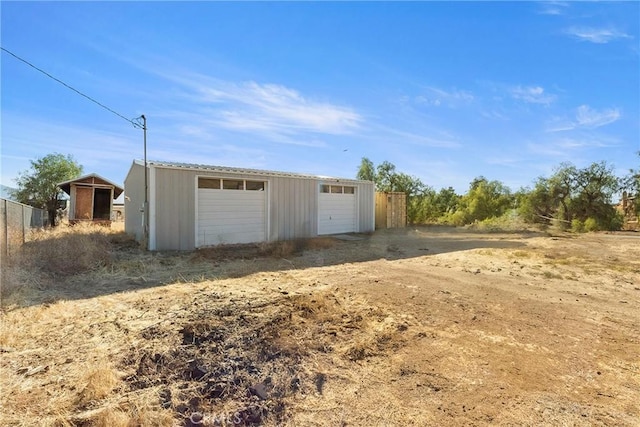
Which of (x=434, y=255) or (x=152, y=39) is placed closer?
(x=152, y=39)

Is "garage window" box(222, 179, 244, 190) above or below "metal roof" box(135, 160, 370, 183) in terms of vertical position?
below

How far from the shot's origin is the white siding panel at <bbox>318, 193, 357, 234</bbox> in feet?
41.4

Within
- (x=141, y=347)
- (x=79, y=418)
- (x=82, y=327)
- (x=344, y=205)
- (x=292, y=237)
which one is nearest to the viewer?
(x=79, y=418)

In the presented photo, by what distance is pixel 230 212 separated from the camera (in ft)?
32.7

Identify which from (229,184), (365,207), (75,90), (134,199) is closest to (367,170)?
(365,207)

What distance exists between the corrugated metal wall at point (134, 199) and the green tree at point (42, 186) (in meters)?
10.2

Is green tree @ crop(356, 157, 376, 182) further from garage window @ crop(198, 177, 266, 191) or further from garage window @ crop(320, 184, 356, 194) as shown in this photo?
garage window @ crop(198, 177, 266, 191)

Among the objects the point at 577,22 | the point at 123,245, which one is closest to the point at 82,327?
the point at 123,245

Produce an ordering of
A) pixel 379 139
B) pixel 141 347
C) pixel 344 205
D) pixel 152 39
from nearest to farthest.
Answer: pixel 141 347
pixel 152 39
pixel 344 205
pixel 379 139

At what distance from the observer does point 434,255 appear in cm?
816

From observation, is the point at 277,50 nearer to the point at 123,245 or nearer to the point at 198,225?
the point at 198,225

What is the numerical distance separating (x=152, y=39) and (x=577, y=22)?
968cm

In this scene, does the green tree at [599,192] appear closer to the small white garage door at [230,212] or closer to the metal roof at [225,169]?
the metal roof at [225,169]

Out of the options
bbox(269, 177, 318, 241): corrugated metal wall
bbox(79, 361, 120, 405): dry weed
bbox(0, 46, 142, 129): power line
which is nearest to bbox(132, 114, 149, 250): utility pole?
bbox(0, 46, 142, 129): power line
